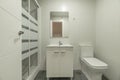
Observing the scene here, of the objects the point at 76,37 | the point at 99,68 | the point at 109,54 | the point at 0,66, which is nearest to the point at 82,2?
the point at 76,37

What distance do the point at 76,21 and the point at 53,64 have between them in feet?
5.08

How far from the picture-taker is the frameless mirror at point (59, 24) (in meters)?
3.18

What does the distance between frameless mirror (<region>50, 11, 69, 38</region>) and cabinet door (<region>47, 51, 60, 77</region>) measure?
83 cm

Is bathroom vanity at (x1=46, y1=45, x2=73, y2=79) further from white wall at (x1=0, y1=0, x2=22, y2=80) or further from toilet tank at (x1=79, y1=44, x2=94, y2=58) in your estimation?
white wall at (x1=0, y1=0, x2=22, y2=80)

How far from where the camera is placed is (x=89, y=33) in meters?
3.29

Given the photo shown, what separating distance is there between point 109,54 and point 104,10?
45.3 inches

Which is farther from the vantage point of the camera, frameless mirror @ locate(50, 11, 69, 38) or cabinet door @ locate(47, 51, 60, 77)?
frameless mirror @ locate(50, 11, 69, 38)

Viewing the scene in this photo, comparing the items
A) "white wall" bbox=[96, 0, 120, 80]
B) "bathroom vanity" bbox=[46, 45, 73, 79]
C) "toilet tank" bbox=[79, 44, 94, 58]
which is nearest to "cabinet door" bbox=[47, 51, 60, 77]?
"bathroom vanity" bbox=[46, 45, 73, 79]

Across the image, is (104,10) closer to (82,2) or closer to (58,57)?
(82,2)

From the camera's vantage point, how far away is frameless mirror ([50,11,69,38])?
318cm

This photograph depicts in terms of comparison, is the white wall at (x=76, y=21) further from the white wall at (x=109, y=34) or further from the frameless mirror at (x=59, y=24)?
the white wall at (x=109, y=34)

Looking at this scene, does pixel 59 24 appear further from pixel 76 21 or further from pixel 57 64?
pixel 57 64

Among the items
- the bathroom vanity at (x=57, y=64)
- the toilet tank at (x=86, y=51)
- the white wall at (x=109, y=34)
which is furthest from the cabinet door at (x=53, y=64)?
the white wall at (x=109, y=34)

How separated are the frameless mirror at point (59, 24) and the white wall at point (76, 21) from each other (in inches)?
4.9
